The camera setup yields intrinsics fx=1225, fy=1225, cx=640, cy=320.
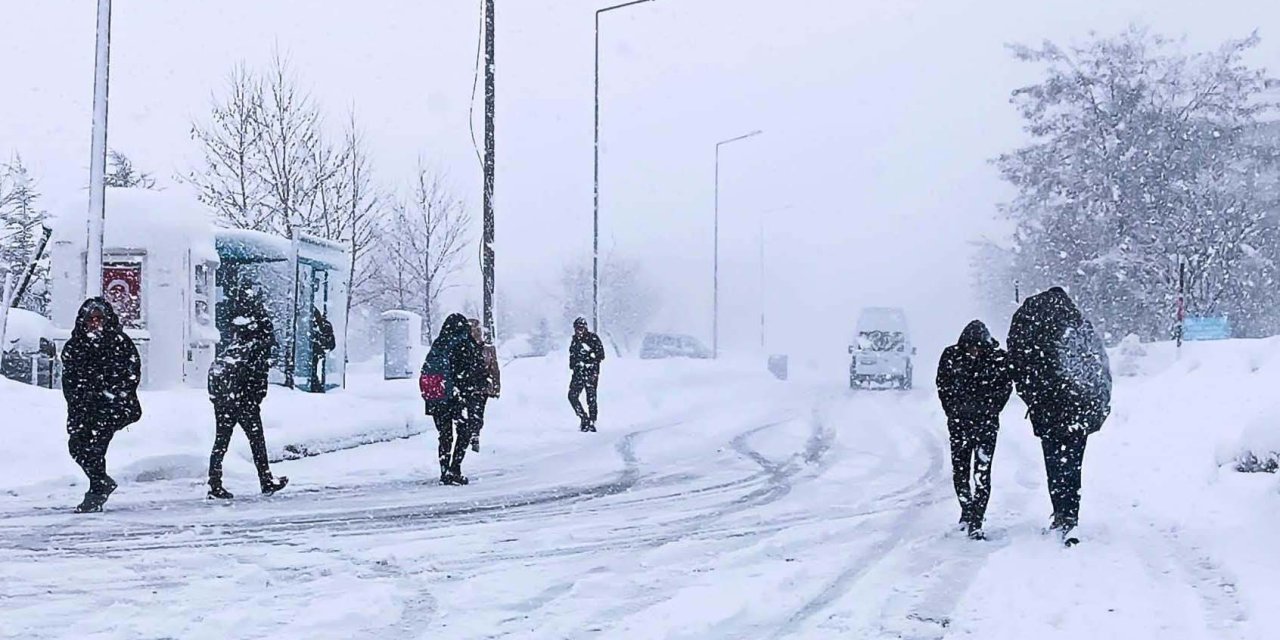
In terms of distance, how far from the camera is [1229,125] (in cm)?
3953

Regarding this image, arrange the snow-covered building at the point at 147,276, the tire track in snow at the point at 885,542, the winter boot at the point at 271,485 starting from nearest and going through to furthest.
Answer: the tire track in snow at the point at 885,542, the winter boot at the point at 271,485, the snow-covered building at the point at 147,276

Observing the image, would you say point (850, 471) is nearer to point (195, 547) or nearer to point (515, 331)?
point (195, 547)

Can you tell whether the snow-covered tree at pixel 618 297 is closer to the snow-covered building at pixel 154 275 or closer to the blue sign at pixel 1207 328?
the blue sign at pixel 1207 328

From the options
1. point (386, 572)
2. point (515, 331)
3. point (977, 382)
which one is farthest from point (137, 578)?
point (515, 331)

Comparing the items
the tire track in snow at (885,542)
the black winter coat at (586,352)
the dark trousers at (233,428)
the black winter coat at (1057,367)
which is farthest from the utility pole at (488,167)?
the black winter coat at (1057,367)

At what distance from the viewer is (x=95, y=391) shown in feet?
32.0

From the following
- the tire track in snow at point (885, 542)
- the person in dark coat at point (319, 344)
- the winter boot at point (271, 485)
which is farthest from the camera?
the person in dark coat at point (319, 344)

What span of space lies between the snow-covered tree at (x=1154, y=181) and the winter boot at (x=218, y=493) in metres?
33.4

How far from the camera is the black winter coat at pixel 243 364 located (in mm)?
10305

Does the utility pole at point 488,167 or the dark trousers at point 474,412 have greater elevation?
the utility pole at point 488,167

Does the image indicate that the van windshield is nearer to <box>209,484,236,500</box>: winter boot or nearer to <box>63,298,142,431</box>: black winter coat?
<box>209,484,236,500</box>: winter boot

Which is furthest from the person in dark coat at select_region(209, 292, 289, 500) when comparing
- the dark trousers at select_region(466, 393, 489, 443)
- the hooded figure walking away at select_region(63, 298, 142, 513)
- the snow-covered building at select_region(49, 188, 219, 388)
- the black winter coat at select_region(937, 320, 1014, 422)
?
the snow-covered building at select_region(49, 188, 219, 388)

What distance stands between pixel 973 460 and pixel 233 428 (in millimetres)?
6213

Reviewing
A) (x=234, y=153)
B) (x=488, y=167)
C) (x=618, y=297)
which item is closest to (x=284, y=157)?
(x=234, y=153)
